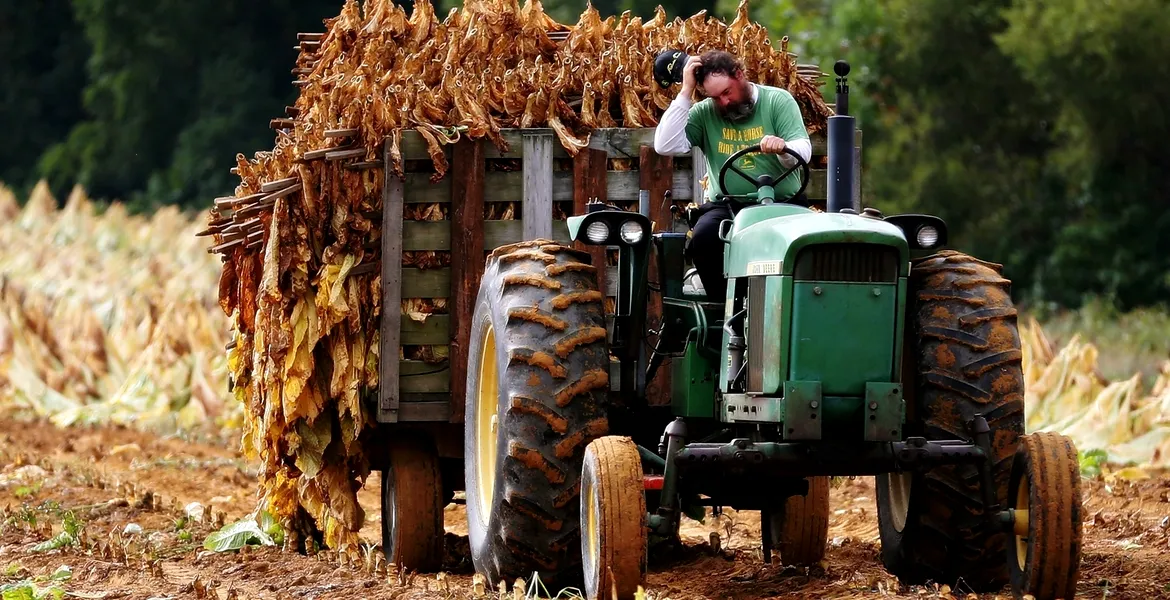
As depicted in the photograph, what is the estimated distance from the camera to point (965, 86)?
2702cm

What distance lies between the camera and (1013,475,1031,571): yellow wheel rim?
698cm

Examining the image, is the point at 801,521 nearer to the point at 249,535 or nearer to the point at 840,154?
the point at 840,154

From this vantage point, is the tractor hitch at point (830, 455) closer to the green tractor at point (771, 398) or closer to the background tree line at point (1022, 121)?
the green tractor at point (771, 398)

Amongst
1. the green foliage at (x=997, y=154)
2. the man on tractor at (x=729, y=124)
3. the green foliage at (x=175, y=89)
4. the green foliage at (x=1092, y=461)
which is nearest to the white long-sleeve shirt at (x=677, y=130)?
the man on tractor at (x=729, y=124)

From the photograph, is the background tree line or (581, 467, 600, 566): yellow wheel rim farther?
the background tree line

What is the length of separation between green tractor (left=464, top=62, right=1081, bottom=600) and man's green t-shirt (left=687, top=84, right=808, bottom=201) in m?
0.14

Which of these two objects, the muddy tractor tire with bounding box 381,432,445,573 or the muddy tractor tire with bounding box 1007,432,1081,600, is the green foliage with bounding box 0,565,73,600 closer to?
the muddy tractor tire with bounding box 381,432,445,573

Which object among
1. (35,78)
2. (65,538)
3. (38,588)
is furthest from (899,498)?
(35,78)

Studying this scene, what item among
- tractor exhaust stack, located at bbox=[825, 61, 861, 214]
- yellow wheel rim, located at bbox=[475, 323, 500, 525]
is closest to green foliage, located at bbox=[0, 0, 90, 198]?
yellow wheel rim, located at bbox=[475, 323, 500, 525]

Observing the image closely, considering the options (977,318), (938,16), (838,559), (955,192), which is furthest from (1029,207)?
(977,318)

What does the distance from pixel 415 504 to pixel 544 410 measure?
2.20 m

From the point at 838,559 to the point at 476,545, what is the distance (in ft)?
7.54

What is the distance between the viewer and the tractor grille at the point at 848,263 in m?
6.80

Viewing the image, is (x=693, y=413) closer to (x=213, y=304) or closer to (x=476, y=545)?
(x=476, y=545)
